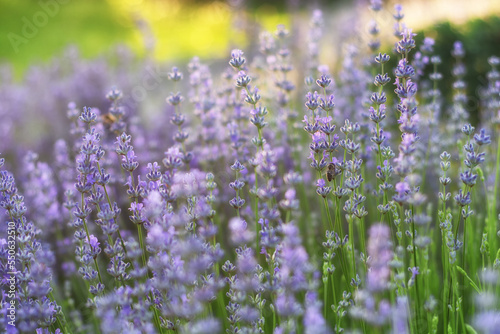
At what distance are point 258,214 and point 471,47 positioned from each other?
3245 mm

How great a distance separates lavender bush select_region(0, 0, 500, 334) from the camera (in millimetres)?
1543

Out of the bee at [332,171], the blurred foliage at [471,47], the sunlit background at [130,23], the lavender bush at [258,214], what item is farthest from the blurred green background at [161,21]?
the bee at [332,171]

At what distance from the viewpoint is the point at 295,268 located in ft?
4.23

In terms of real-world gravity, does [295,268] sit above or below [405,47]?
below

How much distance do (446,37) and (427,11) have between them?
1.98 metres

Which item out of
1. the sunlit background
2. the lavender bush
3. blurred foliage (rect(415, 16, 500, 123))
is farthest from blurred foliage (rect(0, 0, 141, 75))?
blurred foliage (rect(415, 16, 500, 123))

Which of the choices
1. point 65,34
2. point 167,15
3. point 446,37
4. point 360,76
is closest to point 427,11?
point 446,37

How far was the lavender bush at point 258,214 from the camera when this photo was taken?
154cm

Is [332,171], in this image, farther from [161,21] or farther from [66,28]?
[161,21]

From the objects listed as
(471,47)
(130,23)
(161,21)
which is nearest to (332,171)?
(471,47)

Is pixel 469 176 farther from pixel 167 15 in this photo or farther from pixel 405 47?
pixel 167 15

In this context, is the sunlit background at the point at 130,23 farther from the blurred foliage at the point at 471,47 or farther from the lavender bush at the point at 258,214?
the lavender bush at the point at 258,214

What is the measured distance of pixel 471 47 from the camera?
15.4 ft

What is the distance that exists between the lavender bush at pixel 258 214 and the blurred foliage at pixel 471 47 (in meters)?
0.22
